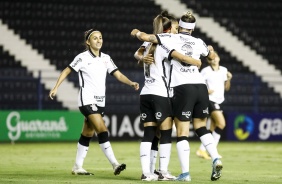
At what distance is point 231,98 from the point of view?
25.7 metres

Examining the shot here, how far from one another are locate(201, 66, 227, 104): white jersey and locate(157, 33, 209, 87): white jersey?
5944mm

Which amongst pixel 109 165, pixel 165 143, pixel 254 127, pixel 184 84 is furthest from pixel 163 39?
pixel 254 127

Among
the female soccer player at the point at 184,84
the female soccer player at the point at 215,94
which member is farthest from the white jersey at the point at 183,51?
the female soccer player at the point at 215,94

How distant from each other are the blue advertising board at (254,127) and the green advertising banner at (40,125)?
15.1ft

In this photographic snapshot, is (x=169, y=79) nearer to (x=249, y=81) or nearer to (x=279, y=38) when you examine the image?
(x=249, y=81)

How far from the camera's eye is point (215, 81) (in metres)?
16.7

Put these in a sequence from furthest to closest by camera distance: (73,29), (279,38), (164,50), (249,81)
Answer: (279,38)
(73,29)
(249,81)
(164,50)

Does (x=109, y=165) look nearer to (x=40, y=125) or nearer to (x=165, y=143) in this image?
(x=165, y=143)

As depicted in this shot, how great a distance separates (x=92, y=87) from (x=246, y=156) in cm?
623

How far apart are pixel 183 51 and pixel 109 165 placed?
413cm

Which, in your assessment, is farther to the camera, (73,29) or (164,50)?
(73,29)

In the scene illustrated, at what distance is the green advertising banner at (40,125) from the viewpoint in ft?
71.1

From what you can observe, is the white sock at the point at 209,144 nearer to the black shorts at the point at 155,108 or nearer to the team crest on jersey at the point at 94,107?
the black shorts at the point at 155,108

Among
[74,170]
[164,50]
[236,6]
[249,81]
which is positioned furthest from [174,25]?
[236,6]
